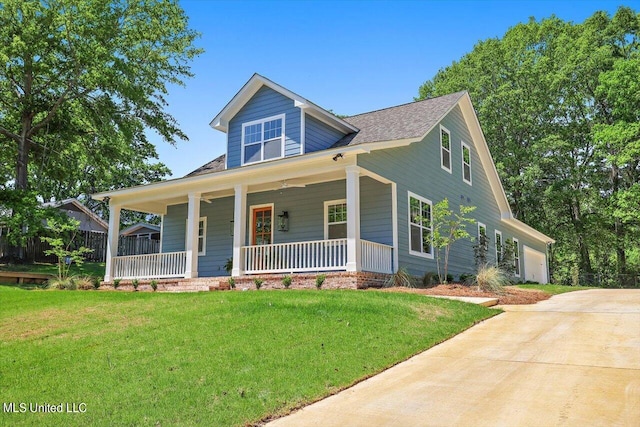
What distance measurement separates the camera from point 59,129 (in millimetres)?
25172

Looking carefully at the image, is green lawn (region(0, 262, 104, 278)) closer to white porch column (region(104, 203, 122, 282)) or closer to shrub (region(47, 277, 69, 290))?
white porch column (region(104, 203, 122, 282))

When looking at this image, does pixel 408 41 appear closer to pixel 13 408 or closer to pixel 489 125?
pixel 13 408

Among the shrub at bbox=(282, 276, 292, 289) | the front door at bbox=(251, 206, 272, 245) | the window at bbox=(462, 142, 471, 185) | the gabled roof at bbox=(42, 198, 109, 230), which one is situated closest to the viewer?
the shrub at bbox=(282, 276, 292, 289)

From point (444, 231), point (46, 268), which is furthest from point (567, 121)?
point (46, 268)

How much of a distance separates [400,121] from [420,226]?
350 cm

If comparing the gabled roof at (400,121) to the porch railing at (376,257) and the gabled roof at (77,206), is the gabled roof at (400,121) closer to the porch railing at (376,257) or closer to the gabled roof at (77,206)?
the porch railing at (376,257)

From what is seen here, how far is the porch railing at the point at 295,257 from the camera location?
13555 mm

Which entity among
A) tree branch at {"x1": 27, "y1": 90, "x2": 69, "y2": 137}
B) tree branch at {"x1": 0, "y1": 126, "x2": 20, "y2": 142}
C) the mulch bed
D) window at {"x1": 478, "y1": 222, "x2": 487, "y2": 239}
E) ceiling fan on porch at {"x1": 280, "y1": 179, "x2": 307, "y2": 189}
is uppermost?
tree branch at {"x1": 27, "y1": 90, "x2": 69, "y2": 137}

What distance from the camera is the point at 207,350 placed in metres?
6.84

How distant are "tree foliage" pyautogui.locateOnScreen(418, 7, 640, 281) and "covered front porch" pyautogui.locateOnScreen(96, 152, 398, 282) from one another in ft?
62.5

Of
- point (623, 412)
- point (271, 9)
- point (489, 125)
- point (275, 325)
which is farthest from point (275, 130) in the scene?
point (489, 125)

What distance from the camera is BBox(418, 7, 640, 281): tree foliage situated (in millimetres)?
30875

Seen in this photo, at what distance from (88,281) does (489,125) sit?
84.7 ft

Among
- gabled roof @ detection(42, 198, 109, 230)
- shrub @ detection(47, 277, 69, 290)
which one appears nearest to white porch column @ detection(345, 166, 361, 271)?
shrub @ detection(47, 277, 69, 290)
